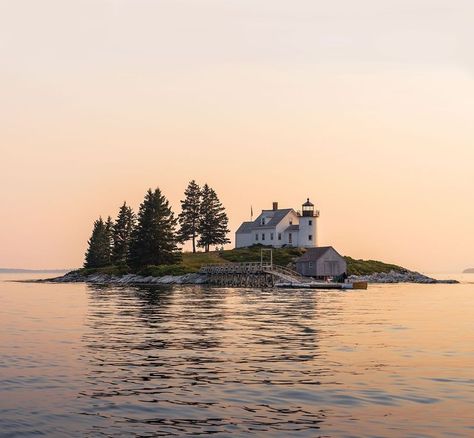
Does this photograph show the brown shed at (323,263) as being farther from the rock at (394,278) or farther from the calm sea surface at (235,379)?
the calm sea surface at (235,379)

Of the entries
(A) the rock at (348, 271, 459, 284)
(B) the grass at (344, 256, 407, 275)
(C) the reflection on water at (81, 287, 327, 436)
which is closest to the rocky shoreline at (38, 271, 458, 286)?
(A) the rock at (348, 271, 459, 284)

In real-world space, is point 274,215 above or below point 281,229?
above

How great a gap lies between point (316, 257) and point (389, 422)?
A: 9826 centimetres

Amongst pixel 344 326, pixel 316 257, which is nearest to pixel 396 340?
pixel 344 326

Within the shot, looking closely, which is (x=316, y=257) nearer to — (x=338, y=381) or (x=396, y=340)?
(x=396, y=340)

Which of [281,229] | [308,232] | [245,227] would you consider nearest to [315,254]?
[308,232]

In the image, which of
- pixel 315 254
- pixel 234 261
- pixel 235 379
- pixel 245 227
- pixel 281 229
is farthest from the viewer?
pixel 245 227

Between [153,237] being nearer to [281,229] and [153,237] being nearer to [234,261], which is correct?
[234,261]

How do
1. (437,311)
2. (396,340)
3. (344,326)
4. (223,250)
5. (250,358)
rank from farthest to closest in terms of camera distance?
(223,250)
(437,311)
(344,326)
(396,340)
(250,358)

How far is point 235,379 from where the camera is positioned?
2030 centimetres

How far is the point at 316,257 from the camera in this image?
113m

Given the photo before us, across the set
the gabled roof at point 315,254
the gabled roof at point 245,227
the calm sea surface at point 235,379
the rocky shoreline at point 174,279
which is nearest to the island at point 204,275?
the rocky shoreline at point 174,279

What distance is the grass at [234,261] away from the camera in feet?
389

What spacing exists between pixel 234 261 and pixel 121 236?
84.6 feet
